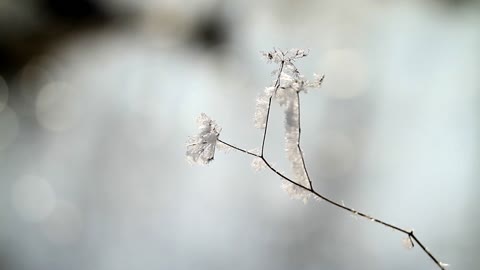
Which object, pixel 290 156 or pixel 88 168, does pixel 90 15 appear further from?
pixel 290 156

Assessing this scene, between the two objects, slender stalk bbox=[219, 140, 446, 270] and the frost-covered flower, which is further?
the frost-covered flower

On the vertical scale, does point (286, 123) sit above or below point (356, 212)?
above

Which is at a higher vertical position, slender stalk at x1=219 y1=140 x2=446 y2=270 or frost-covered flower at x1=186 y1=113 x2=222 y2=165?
frost-covered flower at x1=186 y1=113 x2=222 y2=165

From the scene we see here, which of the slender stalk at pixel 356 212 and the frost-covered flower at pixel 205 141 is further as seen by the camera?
the frost-covered flower at pixel 205 141

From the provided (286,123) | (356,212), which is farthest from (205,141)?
(356,212)

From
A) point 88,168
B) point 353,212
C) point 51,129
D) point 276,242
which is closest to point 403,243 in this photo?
point 353,212

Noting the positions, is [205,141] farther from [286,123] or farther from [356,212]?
[356,212]

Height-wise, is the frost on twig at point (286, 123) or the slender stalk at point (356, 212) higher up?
the frost on twig at point (286, 123)

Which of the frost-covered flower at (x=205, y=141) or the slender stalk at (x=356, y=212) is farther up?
the frost-covered flower at (x=205, y=141)
